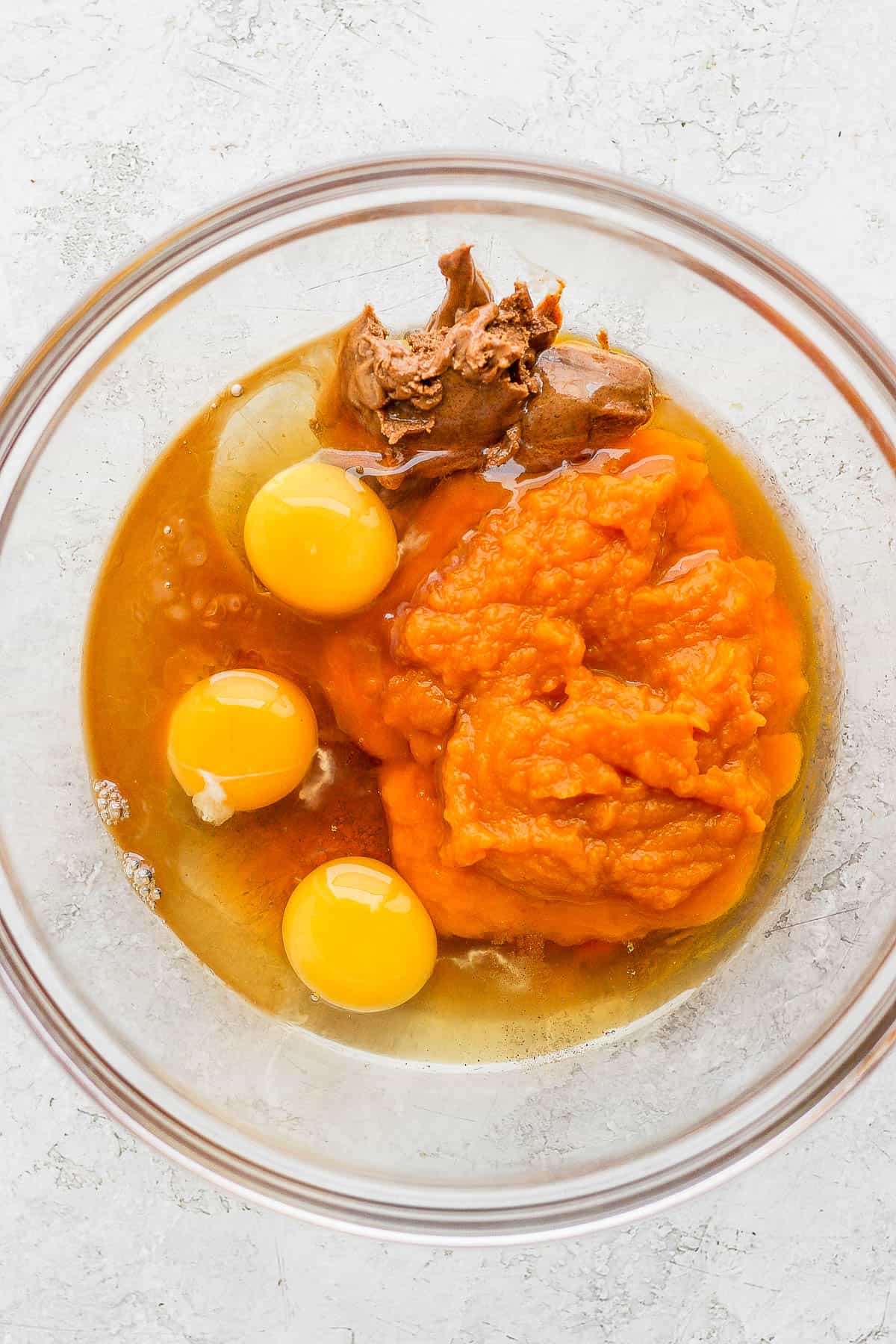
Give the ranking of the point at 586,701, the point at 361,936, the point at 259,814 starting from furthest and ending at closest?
the point at 259,814 < the point at 361,936 < the point at 586,701

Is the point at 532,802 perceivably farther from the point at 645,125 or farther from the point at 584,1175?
the point at 645,125

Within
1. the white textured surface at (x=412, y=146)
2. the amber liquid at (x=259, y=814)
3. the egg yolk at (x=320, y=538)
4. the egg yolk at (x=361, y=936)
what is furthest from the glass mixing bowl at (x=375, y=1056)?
the egg yolk at (x=320, y=538)

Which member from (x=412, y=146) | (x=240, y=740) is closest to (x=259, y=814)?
(x=240, y=740)

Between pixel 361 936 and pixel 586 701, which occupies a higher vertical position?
pixel 586 701

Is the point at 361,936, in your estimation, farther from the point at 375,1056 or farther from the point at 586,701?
the point at 586,701

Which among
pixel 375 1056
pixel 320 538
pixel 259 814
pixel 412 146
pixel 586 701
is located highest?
pixel 412 146

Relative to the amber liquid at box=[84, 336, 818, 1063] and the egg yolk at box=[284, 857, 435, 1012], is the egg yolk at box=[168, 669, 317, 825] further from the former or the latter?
the egg yolk at box=[284, 857, 435, 1012]

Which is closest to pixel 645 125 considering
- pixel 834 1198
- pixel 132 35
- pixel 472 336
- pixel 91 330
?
pixel 472 336

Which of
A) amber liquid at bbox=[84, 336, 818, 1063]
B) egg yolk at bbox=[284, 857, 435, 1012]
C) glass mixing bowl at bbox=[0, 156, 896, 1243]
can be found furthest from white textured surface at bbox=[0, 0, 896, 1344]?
egg yolk at bbox=[284, 857, 435, 1012]
